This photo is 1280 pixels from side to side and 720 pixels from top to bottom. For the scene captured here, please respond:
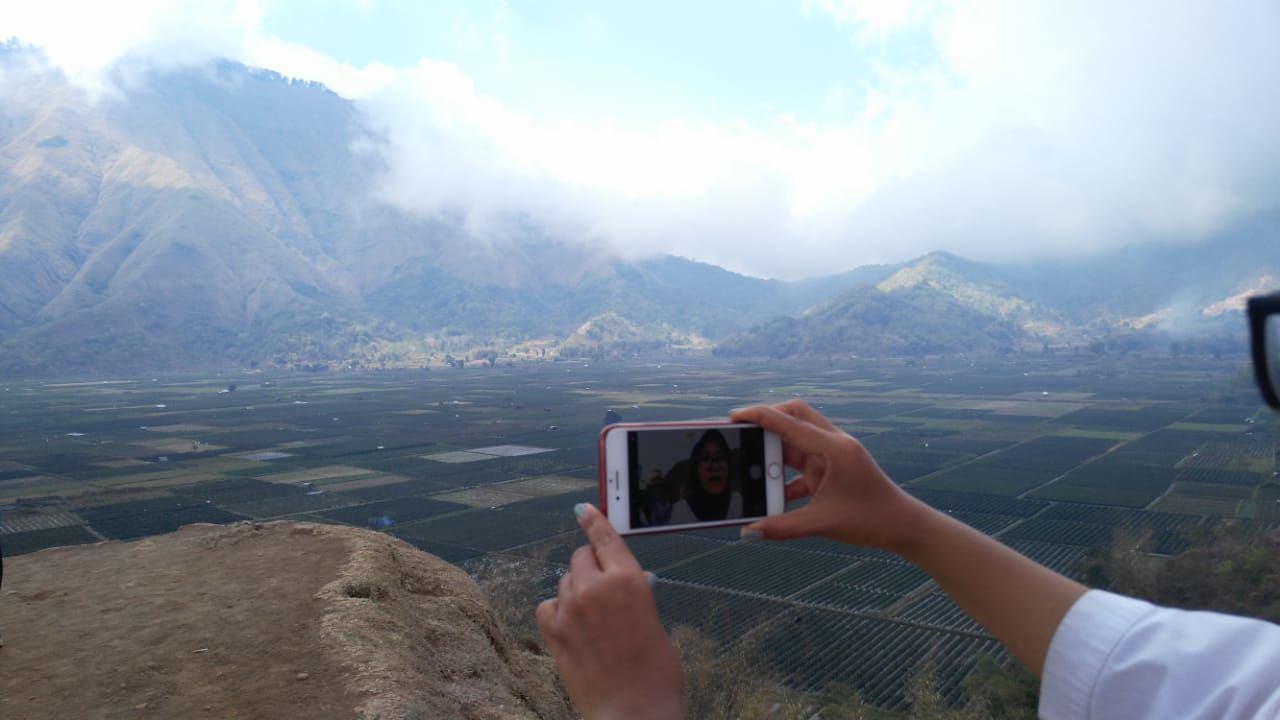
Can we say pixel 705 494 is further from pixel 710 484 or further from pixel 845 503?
pixel 845 503

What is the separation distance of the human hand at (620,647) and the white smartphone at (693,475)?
0.94m

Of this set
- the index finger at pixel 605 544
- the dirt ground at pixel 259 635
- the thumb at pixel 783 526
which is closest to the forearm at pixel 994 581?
the thumb at pixel 783 526

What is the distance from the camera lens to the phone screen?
9.95 ft

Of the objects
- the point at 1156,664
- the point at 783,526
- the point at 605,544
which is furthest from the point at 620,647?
the point at 1156,664

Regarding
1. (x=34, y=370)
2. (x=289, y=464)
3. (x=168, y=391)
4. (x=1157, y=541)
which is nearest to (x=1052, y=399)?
(x=1157, y=541)

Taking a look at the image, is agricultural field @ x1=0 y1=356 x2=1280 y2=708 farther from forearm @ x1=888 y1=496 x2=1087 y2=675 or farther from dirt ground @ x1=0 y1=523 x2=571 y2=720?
dirt ground @ x1=0 y1=523 x2=571 y2=720

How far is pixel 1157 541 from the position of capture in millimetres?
48250

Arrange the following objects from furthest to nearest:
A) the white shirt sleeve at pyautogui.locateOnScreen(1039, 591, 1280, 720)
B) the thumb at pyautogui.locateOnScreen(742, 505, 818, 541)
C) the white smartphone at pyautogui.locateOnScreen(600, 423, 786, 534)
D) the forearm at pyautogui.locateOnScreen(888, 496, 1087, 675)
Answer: the white smartphone at pyautogui.locateOnScreen(600, 423, 786, 534) < the thumb at pyautogui.locateOnScreen(742, 505, 818, 541) < the forearm at pyautogui.locateOnScreen(888, 496, 1087, 675) < the white shirt sleeve at pyautogui.locateOnScreen(1039, 591, 1280, 720)

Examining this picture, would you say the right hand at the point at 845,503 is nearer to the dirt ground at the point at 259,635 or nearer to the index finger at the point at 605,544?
the index finger at the point at 605,544

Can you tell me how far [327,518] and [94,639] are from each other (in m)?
46.0

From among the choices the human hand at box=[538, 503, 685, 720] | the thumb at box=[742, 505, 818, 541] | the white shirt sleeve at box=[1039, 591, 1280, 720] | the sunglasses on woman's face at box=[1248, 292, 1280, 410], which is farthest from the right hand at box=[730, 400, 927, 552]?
the sunglasses on woman's face at box=[1248, 292, 1280, 410]

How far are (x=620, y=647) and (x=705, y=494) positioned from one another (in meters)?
1.19

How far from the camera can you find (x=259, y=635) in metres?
11.6

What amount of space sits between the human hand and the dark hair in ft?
3.57
